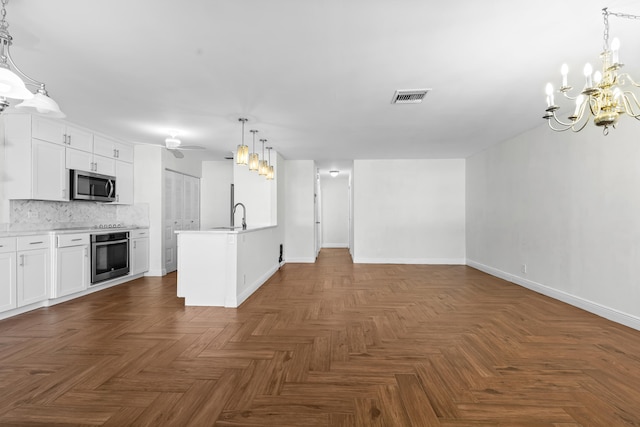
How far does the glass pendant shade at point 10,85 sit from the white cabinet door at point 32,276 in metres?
3.04

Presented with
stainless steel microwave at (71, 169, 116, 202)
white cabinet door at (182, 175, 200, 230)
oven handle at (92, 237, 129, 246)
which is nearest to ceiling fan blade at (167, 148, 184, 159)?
white cabinet door at (182, 175, 200, 230)

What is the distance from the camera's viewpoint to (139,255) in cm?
573

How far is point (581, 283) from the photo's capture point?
12.9 ft

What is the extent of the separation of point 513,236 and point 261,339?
465 cm

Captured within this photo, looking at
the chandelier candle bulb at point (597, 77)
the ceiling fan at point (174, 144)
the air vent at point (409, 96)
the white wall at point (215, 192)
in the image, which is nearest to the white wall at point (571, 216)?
the chandelier candle bulb at point (597, 77)

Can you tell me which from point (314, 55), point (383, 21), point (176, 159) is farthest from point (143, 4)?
point (176, 159)

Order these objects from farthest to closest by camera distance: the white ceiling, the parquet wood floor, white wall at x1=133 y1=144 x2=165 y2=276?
white wall at x1=133 y1=144 x2=165 y2=276
the white ceiling
the parquet wood floor

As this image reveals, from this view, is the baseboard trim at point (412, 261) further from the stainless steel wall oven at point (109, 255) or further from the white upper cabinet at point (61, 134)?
the white upper cabinet at point (61, 134)

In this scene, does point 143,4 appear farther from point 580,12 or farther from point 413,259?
point 413,259

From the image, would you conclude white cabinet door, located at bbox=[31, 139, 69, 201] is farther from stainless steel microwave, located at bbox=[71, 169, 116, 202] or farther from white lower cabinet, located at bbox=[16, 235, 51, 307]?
white lower cabinet, located at bbox=[16, 235, 51, 307]

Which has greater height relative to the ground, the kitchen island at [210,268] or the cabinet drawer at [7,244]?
the cabinet drawer at [7,244]

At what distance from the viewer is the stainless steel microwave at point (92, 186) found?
4.71 meters

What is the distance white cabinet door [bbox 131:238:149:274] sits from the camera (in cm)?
557

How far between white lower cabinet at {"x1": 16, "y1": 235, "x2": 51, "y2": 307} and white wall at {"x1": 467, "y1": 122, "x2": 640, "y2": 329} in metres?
Result: 6.51
